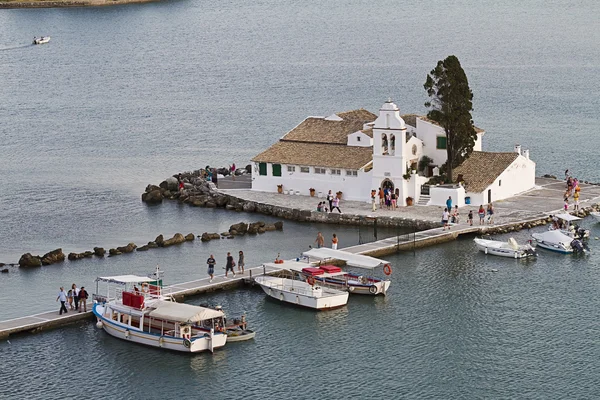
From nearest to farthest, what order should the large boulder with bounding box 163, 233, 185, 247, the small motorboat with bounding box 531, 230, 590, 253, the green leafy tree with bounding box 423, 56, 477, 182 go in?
the small motorboat with bounding box 531, 230, 590, 253
the large boulder with bounding box 163, 233, 185, 247
the green leafy tree with bounding box 423, 56, 477, 182

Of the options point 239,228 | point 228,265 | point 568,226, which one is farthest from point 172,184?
point 568,226

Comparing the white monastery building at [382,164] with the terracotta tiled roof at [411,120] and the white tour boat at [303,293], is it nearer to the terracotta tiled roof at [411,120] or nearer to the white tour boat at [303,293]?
the terracotta tiled roof at [411,120]

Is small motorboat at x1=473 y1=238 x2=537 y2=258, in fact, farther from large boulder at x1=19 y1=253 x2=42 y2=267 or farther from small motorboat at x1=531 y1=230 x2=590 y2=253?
large boulder at x1=19 y1=253 x2=42 y2=267

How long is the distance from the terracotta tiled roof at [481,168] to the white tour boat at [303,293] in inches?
788

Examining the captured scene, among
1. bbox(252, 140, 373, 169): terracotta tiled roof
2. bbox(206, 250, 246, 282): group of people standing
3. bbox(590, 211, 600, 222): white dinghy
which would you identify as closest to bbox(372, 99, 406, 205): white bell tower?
bbox(252, 140, 373, 169): terracotta tiled roof

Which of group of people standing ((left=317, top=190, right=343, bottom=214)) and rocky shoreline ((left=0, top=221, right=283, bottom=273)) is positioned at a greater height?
group of people standing ((left=317, top=190, right=343, bottom=214))

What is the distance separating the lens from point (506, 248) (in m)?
70.7

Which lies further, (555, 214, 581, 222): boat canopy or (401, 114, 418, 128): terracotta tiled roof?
(401, 114, 418, 128): terracotta tiled roof

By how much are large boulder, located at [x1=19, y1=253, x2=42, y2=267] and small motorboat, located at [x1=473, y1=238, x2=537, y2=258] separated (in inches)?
948

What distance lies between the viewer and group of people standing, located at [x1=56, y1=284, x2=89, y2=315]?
196 ft

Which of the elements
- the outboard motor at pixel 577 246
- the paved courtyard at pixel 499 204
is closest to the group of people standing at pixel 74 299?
the paved courtyard at pixel 499 204

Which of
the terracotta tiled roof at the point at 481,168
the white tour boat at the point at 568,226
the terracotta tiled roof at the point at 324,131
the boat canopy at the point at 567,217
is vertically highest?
the terracotta tiled roof at the point at 324,131

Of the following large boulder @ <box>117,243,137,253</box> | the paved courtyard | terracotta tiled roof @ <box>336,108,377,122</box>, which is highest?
terracotta tiled roof @ <box>336,108,377,122</box>

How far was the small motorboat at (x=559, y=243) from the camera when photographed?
70.9 meters
